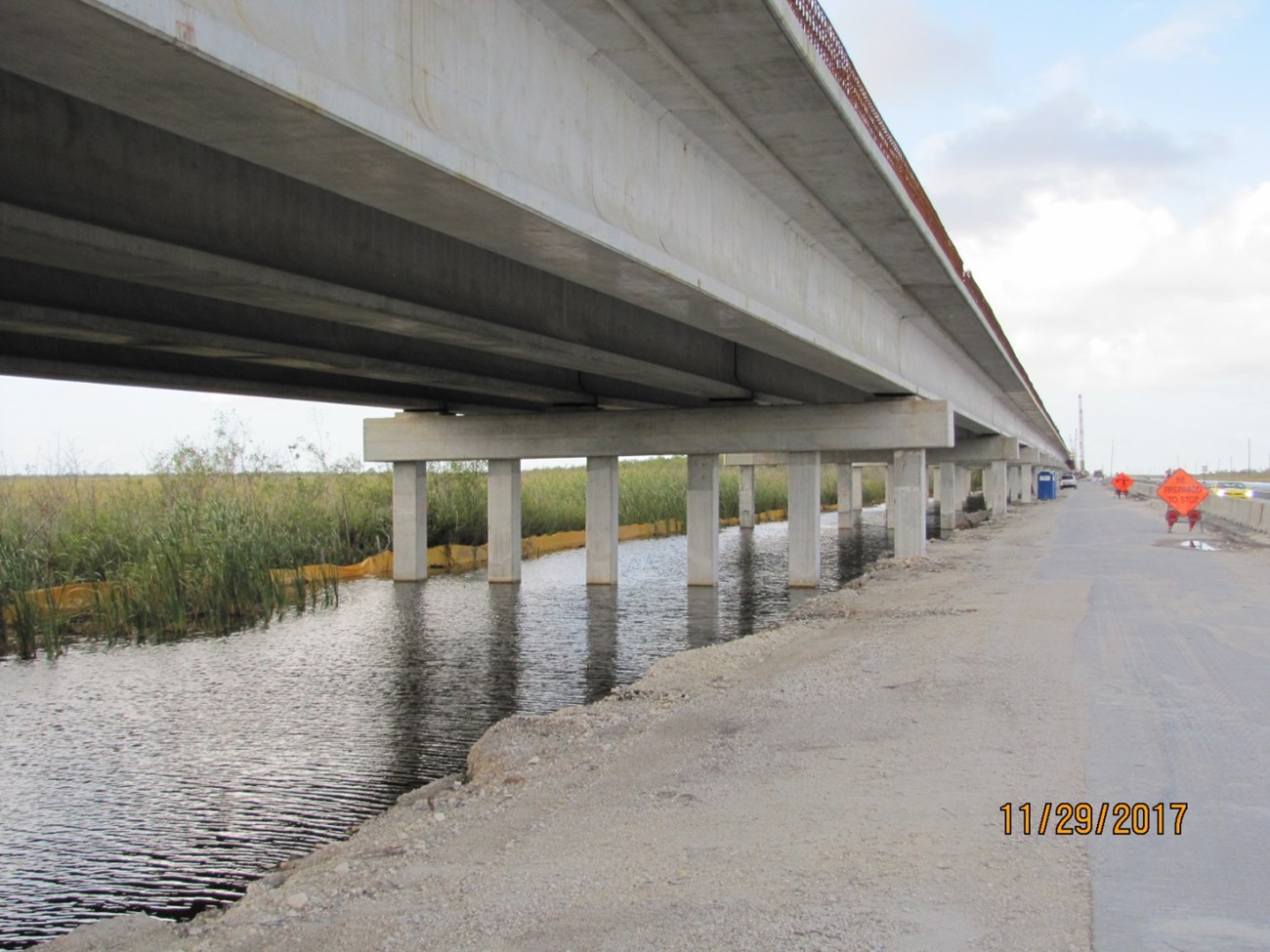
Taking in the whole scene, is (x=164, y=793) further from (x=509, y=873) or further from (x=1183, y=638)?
(x=1183, y=638)

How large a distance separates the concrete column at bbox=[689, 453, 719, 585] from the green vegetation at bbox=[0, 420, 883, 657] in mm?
7632

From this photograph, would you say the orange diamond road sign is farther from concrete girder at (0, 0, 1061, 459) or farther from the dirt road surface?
the dirt road surface

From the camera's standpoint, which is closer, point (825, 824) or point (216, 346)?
point (825, 824)

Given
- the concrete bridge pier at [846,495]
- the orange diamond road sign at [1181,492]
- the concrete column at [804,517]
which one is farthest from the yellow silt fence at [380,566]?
the orange diamond road sign at [1181,492]

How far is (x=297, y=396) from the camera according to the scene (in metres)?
19.5

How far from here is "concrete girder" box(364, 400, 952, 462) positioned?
2294 centimetres

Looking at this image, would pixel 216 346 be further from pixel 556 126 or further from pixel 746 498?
pixel 746 498

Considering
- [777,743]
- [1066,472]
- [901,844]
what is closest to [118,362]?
[777,743]

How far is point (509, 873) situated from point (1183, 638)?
9.09 meters

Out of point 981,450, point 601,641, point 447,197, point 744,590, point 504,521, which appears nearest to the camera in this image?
point 447,197

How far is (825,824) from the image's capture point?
19.0 feet

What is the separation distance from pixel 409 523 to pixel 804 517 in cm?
922

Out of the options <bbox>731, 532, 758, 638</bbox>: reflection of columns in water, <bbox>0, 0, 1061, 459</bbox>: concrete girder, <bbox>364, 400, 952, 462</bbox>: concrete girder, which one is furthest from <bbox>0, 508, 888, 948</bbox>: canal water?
<bbox>0, 0, 1061, 459</bbox>: concrete girder
